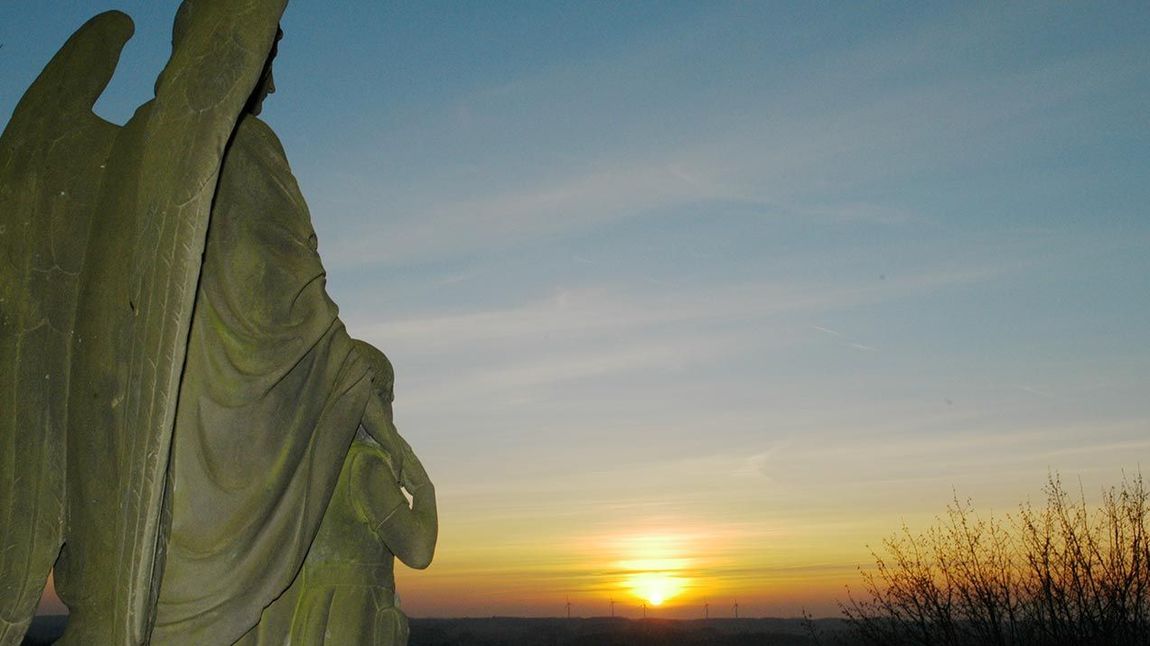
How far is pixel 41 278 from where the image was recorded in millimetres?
4691

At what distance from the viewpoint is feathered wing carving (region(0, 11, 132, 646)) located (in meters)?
4.52

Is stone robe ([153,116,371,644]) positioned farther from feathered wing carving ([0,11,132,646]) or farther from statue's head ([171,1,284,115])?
feathered wing carving ([0,11,132,646])

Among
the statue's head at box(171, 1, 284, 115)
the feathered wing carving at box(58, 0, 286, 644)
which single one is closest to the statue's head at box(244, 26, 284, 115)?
the statue's head at box(171, 1, 284, 115)

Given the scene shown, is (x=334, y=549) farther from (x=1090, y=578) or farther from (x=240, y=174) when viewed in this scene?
(x=1090, y=578)

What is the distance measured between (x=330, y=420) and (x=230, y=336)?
597 millimetres

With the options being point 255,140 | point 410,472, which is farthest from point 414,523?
point 255,140

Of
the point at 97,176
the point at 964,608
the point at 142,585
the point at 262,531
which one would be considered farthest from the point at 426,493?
the point at 964,608

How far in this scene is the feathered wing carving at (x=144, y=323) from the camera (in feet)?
12.9

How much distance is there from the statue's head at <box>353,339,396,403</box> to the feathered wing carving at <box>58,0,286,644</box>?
105 cm

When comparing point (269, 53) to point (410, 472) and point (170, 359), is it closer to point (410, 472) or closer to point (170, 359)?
point (170, 359)

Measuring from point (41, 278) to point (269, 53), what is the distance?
4.26 ft

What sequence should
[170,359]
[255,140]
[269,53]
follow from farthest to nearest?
1. [255,140]
2. [269,53]
3. [170,359]

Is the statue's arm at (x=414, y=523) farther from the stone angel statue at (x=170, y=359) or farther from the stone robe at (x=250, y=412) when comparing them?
the stone robe at (x=250, y=412)

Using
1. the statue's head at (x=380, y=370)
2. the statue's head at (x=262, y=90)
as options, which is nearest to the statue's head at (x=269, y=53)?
the statue's head at (x=262, y=90)
